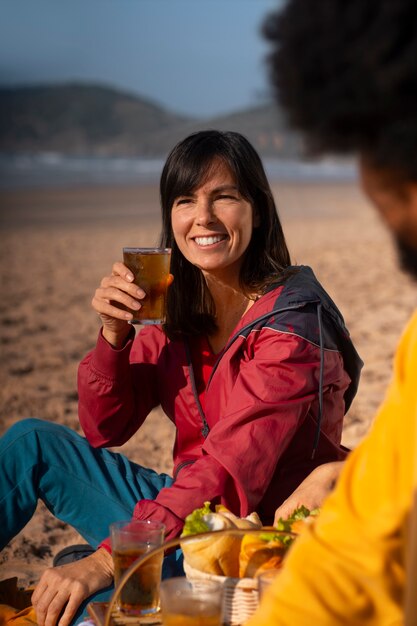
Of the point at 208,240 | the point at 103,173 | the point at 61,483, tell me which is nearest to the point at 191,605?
the point at 61,483

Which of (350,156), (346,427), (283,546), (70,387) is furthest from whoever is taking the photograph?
(70,387)

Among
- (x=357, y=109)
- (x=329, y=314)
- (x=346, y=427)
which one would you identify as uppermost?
(x=357, y=109)

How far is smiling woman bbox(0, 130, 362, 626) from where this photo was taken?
301 centimetres

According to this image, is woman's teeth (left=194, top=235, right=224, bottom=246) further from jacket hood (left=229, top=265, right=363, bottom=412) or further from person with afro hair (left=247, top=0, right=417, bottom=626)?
person with afro hair (left=247, top=0, right=417, bottom=626)

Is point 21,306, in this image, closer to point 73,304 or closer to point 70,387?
point 73,304

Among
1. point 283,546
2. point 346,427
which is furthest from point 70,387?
point 283,546

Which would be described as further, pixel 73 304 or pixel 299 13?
pixel 73 304

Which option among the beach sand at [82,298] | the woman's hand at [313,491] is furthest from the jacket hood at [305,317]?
the beach sand at [82,298]

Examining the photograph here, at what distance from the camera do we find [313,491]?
284cm

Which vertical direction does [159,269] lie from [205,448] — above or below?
above

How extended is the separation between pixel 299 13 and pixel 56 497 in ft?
7.67

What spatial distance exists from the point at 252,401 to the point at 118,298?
68 centimetres

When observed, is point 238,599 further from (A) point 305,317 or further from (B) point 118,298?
(B) point 118,298

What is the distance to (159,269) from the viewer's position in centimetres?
342
